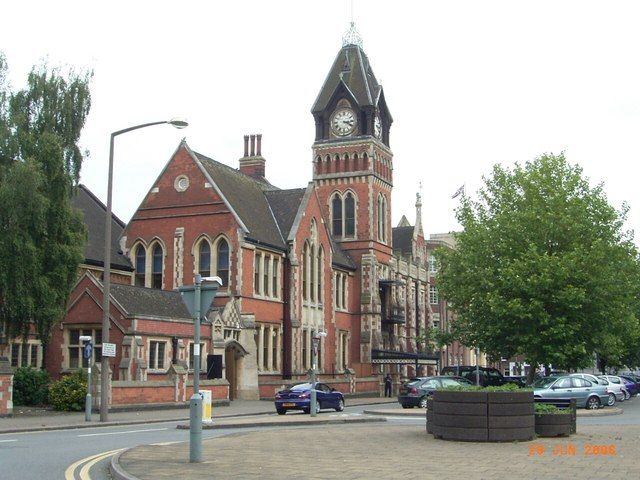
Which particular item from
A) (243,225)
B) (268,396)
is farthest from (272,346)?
(243,225)

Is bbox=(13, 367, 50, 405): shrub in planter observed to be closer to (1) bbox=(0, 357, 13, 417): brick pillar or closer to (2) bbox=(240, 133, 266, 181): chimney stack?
(1) bbox=(0, 357, 13, 417): brick pillar

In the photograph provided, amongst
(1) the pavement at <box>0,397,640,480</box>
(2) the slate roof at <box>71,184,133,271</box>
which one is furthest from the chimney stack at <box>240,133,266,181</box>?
(1) the pavement at <box>0,397,640,480</box>

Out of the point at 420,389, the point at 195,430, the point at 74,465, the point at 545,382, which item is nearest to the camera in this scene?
the point at 195,430

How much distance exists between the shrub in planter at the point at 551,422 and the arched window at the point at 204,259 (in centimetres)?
3252

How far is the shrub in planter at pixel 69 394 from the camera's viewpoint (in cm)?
3319

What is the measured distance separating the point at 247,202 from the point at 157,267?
6831 mm

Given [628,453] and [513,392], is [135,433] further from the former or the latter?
[628,453]

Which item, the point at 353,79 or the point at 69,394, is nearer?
the point at 69,394

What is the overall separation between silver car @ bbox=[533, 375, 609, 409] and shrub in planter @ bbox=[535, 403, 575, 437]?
51.5 feet

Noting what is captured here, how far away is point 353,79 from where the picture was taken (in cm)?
6619

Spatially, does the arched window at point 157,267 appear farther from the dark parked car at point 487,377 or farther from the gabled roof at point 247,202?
the dark parked car at point 487,377

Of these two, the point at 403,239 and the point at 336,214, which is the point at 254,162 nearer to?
the point at 336,214

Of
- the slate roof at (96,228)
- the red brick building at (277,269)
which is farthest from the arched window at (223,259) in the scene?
the slate roof at (96,228)

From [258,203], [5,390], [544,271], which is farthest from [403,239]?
[5,390]
